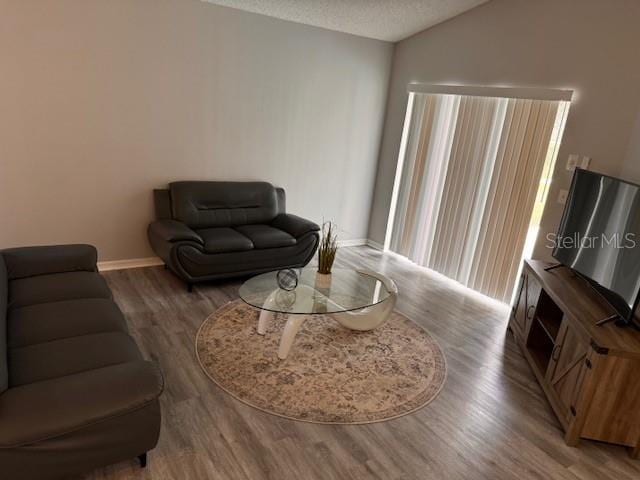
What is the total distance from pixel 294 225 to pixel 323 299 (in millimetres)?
1604

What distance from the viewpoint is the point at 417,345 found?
341 centimetres

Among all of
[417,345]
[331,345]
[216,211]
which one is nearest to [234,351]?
[331,345]

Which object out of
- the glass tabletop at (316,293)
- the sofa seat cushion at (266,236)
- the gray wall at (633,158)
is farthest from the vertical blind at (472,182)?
the sofa seat cushion at (266,236)

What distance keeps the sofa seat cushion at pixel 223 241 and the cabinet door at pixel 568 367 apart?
263 cm

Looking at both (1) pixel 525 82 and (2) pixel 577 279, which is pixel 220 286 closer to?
(2) pixel 577 279

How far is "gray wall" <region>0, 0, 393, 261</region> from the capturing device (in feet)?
11.8

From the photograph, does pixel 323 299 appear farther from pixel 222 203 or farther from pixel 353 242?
pixel 353 242

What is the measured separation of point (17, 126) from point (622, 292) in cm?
457

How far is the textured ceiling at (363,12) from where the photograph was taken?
4133mm

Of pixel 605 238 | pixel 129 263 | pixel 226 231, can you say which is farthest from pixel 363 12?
pixel 129 263

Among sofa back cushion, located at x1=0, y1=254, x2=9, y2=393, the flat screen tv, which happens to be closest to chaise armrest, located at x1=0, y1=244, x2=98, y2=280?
sofa back cushion, located at x1=0, y1=254, x2=9, y2=393

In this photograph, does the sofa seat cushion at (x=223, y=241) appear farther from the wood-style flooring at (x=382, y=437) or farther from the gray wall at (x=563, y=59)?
the gray wall at (x=563, y=59)

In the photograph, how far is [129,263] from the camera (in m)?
4.39

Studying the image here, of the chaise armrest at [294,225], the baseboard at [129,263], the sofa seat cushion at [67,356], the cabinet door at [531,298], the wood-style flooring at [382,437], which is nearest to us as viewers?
the sofa seat cushion at [67,356]
